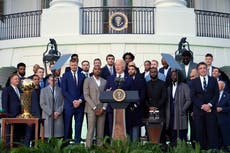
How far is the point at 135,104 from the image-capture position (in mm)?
10539

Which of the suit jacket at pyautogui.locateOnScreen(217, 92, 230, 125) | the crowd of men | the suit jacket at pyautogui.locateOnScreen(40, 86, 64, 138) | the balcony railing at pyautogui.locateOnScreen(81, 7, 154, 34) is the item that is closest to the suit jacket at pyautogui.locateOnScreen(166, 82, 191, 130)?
the crowd of men

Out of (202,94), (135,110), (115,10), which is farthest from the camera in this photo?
(115,10)

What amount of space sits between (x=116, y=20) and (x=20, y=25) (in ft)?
13.7

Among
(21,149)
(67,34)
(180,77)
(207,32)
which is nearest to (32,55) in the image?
(67,34)

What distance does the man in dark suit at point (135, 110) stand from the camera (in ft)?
34.6

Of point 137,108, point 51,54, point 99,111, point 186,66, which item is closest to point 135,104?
point 137,108

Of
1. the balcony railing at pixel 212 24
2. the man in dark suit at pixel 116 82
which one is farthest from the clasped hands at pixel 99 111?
the balcony railing at pixel 212 24

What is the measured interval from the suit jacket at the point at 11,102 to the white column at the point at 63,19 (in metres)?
6.84

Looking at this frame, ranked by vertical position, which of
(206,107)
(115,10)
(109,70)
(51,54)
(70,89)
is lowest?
(206,107)

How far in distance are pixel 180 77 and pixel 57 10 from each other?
24.7ft

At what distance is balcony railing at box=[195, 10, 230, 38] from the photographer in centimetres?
1825

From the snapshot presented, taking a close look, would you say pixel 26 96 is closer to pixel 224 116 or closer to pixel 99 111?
pixel 99 111

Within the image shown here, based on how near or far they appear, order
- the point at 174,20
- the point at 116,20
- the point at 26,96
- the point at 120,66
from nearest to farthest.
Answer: the point at 26,96 → the point at 120,66 → the point at 174,20 → the point at 116,20

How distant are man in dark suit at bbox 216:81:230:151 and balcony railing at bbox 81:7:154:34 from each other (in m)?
7.10
